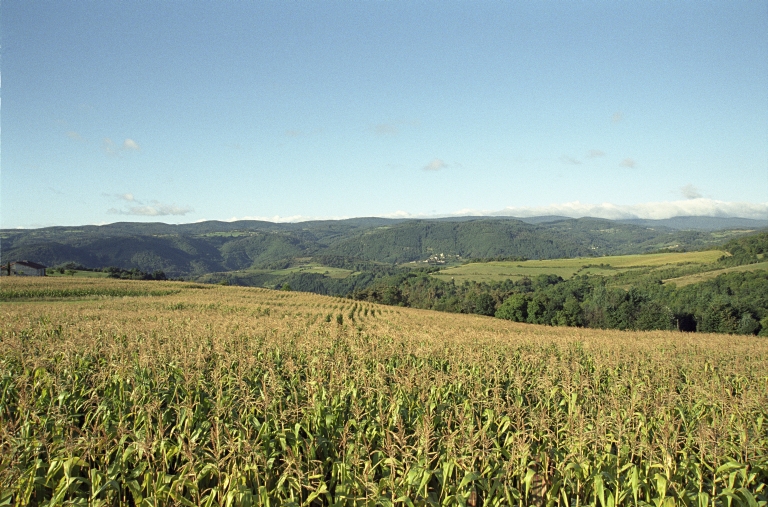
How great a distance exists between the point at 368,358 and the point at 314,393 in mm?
4403

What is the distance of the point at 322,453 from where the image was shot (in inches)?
221

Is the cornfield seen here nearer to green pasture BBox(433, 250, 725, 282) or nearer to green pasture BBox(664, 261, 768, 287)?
green pasture BBox(664, 261, 768, 287)

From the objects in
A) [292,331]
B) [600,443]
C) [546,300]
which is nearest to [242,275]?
[546,300]

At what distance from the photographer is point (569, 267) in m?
145

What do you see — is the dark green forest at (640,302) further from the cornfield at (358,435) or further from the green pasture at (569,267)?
the cornfield at (358,435)

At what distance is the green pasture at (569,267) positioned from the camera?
125 meters

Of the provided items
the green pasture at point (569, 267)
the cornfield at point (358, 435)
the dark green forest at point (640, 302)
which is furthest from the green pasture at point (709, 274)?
the cornfield at point (358, 435)

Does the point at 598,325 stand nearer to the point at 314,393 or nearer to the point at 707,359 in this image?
the point at 707,359

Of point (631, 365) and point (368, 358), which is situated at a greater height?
point (368, 358)

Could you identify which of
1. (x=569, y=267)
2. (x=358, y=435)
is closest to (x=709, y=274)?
A: (x=569, y=267)

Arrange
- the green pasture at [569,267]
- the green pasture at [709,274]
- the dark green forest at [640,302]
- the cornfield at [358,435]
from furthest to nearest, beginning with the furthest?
1. the green pasture at [569,267]
2. the green pasture at [709,274]
3. the dark green forest at [640,302]
4. the cornfield at [358,435]

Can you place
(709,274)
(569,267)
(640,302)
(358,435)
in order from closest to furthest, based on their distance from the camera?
(358,435)
(640,302)
(709,274)
(569,267)

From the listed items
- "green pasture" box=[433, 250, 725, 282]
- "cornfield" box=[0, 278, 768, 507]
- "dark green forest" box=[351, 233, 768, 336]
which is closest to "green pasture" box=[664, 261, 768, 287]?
"dark green forest" box=[351, 233, 768, 336]

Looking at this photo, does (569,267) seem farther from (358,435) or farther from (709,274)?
(358,435)
